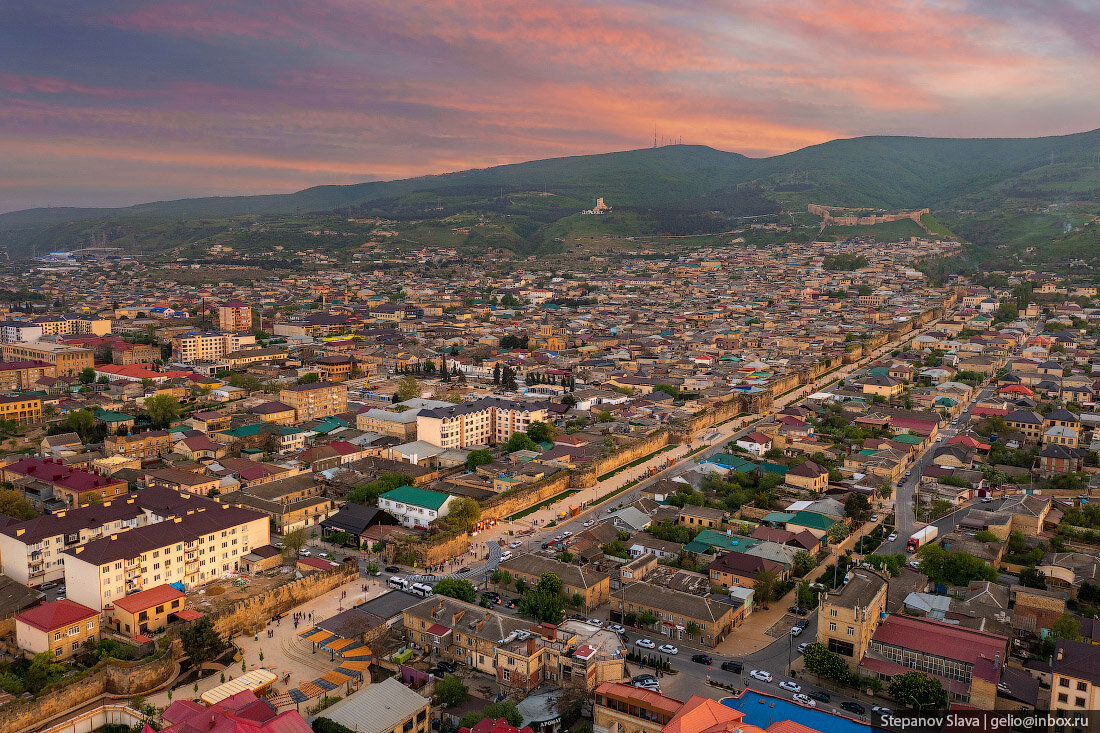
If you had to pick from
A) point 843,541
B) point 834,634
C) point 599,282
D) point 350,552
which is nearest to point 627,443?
point 843,541

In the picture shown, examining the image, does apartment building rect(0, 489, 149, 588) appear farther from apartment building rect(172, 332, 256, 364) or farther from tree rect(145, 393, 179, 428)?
apartment building rect(172, 332, 256, 364)

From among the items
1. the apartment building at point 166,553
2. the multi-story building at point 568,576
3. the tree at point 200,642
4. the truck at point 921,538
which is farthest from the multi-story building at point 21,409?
the truck at point 921,538

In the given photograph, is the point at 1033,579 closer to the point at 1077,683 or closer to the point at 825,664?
the point at 1077,683

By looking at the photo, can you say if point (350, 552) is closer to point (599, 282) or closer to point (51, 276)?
point (599, 282)

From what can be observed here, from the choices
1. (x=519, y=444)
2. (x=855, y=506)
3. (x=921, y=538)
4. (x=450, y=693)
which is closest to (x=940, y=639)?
(x=921, y=538)

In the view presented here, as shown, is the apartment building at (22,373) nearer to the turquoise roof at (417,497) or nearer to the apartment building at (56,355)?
the apartment building at (56,355)

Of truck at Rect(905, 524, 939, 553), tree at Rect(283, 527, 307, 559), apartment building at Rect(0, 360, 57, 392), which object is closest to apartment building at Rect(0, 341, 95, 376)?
apartment building at Rect(0, 360, 57, 392)
